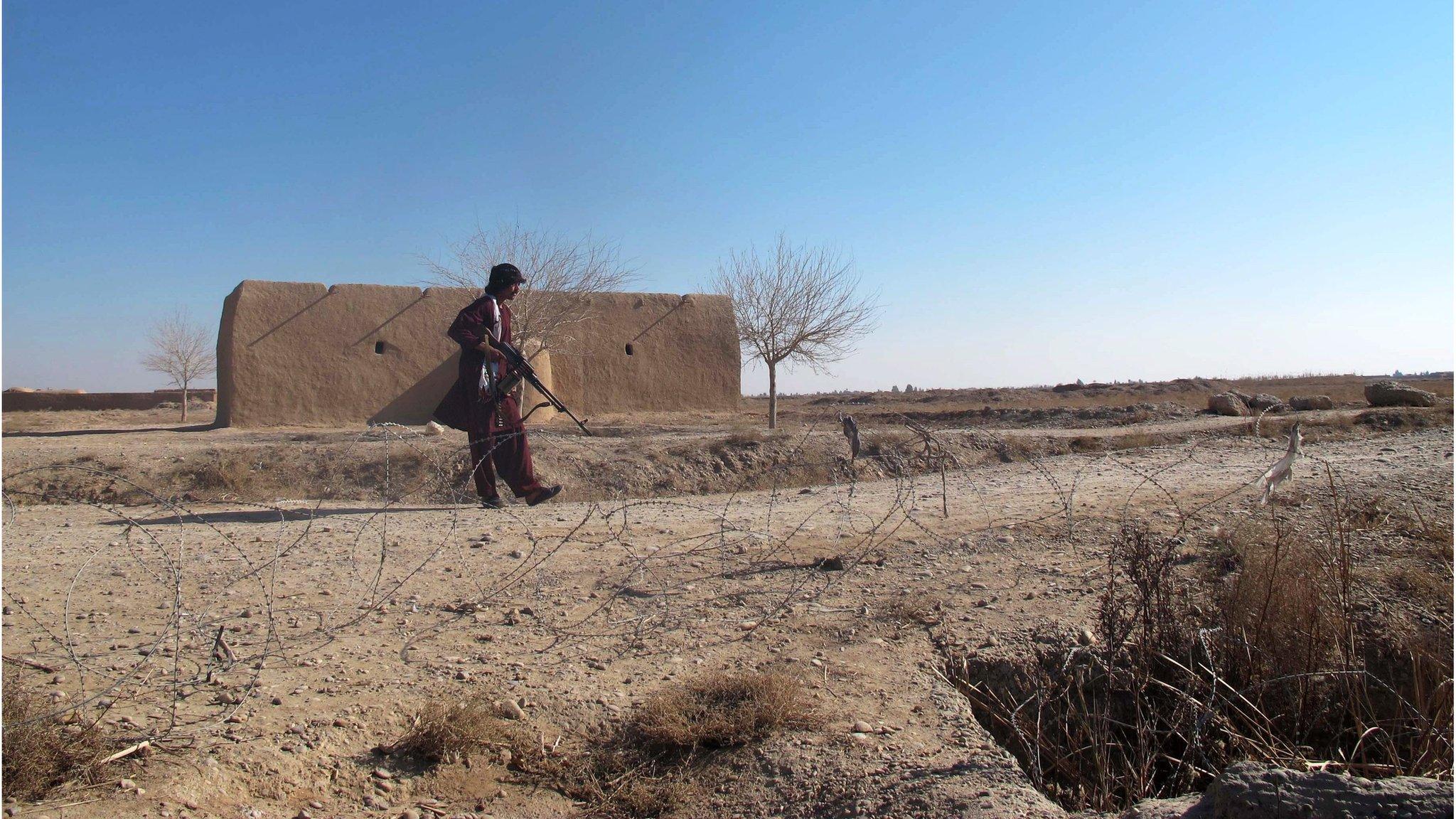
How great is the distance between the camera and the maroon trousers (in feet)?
23.4

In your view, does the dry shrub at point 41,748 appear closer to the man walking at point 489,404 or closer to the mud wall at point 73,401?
the man walking at point 489,404

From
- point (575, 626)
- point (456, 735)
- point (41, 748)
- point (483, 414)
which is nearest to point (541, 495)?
point (483, 414)

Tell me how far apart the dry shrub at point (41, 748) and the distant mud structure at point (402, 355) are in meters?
13.1

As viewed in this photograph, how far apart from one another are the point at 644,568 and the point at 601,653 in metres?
1.27

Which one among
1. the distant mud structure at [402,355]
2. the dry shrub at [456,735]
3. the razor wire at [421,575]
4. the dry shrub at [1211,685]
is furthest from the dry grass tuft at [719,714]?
the distant mud structure at [402,355]

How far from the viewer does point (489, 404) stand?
714cm

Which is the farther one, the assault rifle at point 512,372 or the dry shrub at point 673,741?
the assault rifle at point 512,372

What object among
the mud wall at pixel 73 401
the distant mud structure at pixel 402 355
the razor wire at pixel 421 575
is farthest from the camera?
the mud wall at pixel 73 401

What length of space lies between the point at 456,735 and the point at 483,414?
4.23m

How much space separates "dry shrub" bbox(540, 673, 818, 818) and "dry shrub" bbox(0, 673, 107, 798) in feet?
4.90

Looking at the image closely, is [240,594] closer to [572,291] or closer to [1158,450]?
[1158,450]

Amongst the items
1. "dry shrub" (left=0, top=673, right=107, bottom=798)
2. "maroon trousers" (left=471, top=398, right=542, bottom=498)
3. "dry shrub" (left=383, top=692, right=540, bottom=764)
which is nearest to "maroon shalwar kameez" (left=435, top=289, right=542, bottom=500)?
"maroon trousers" (left=471, top=398, right=542, bottom=498)

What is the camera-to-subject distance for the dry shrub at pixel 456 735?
3191 mm

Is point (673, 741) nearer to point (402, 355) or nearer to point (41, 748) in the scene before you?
point (41, 748)
